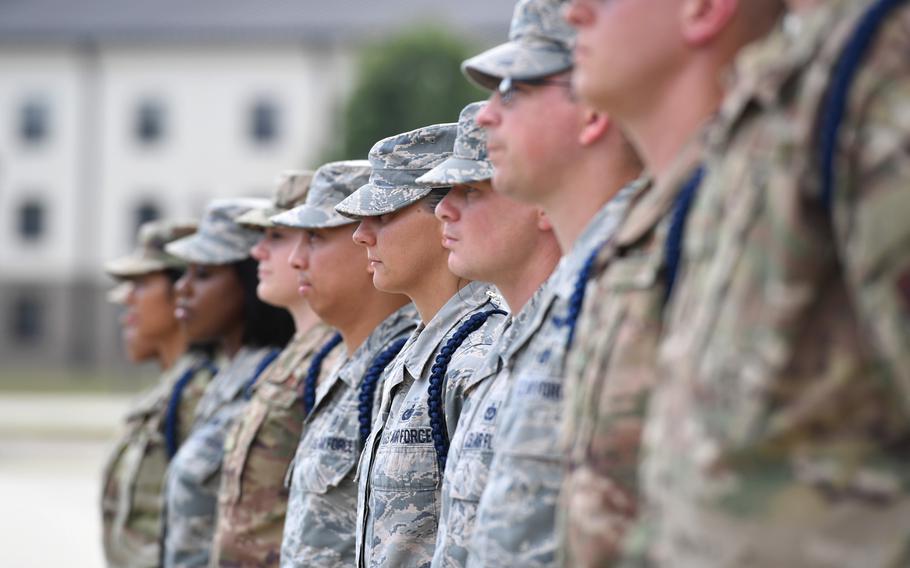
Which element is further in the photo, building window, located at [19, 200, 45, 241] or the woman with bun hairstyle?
building window, located at [19, 200, 45, 241]

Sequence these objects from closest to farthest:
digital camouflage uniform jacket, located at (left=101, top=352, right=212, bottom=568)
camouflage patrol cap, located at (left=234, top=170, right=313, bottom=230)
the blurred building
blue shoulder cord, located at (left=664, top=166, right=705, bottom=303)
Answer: blue shoulder cord, located at (left=664, top=166, right=705, bottom=303), camouflage patrol cap, located at (left=234, top=170, right=313, bottom=230), digital camouflage uniform jacket, located at (left=101, top=352, right=212, bottom=568), the blurred building

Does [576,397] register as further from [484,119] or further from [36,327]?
[36,327]

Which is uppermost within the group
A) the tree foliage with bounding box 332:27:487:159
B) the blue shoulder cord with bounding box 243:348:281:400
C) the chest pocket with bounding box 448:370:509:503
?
the tree foliage with bounding box 332:27:487:159

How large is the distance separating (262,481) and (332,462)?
0.76 m

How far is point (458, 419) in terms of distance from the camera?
11.8ft

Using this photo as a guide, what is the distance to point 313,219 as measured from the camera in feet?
15.8

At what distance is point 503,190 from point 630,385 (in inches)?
29.5

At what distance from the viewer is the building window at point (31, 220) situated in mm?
41875

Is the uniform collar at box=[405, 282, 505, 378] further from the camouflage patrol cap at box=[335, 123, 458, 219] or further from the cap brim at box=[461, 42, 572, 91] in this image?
the cap brim at box=[461, 42, 572, 91]

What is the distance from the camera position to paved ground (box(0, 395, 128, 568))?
35.2ft

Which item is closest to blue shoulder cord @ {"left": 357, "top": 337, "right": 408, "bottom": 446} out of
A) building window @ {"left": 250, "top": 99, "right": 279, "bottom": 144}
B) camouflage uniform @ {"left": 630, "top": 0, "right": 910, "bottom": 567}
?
camouflage uniform @ {"left": 630, "top": 0, "right": 910, "bottom": 567}

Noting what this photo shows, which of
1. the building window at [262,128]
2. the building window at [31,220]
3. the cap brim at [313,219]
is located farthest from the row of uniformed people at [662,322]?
the building window at [31,220]

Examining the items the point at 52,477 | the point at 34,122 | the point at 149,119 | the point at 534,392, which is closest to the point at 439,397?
the point at 534,392

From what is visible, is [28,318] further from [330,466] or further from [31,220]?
[330,466]
